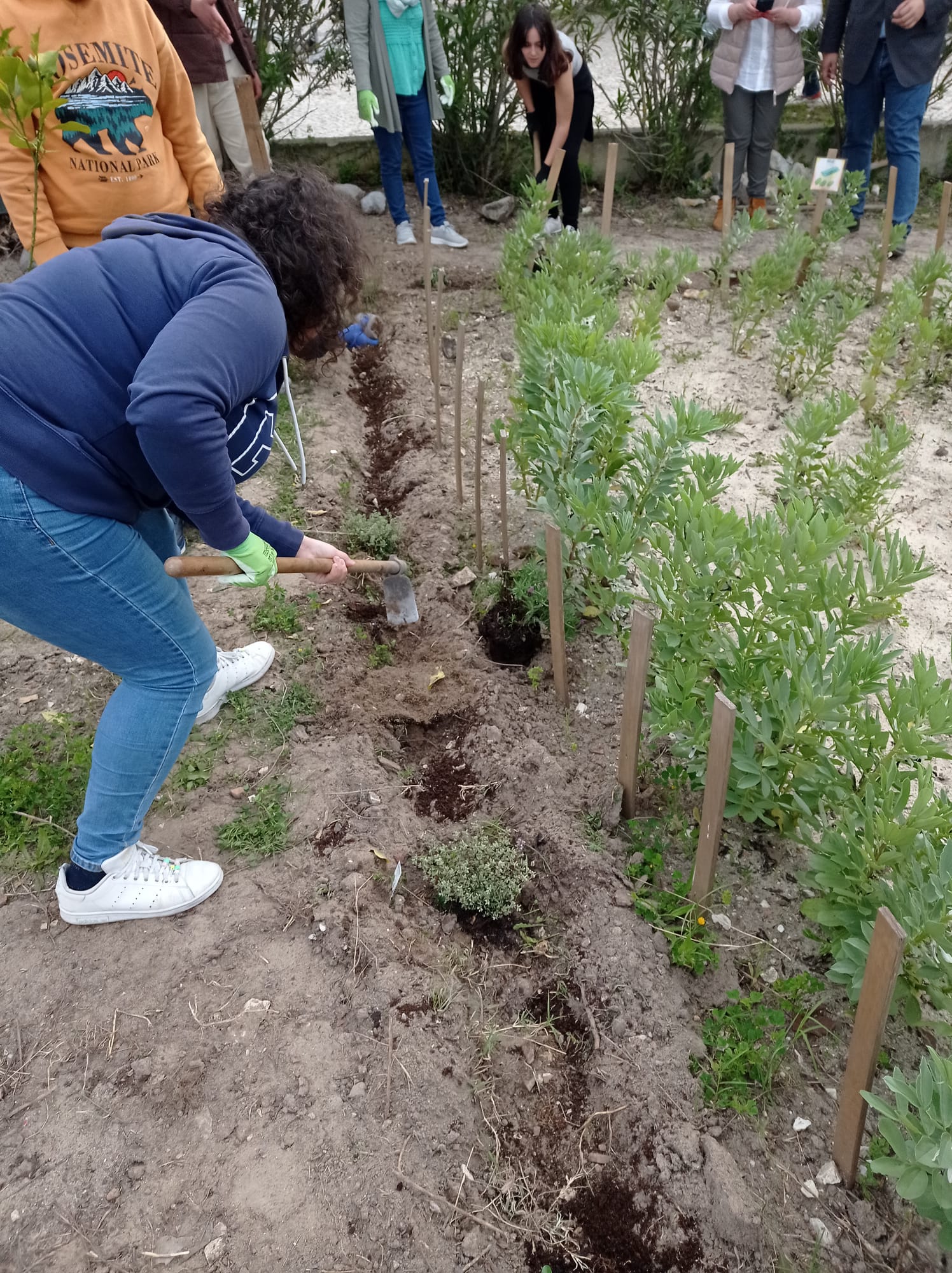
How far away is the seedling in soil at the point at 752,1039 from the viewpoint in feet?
5.70

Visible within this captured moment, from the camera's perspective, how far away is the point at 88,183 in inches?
99.3

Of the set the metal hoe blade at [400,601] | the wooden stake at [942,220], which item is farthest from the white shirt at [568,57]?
the metal hoe blade at [400,601]

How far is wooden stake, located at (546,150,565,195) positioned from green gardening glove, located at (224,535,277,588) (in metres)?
3.33

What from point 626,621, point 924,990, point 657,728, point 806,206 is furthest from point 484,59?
point 924,990

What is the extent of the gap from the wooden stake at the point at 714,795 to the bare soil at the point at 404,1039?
0.59 feet

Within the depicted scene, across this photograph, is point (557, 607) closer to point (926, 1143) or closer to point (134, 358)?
point (134, 358)

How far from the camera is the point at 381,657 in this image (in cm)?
291

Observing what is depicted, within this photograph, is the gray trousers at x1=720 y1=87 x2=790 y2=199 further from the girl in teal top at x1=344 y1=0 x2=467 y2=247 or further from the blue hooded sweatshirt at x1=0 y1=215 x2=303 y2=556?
the blue hooded sweatshirt at x1=0 y1=215 x2=303 y2=556

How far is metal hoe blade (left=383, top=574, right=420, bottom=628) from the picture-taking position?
2.97 meters

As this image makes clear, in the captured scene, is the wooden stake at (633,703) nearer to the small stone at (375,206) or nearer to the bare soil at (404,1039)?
the bare soil at (404,1039)

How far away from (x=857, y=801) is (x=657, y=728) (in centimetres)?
44

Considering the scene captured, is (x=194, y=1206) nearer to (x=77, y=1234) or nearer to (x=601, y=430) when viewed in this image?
(x=77, y=1234)

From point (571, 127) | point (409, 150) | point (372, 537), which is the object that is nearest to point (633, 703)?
point (372, 537)

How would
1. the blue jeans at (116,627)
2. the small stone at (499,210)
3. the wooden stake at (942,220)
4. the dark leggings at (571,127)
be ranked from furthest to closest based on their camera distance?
the small stone at (499,210) → the dark leggings at (571,127) → the wooden stake at (942,220) → the blue jeans at (116,627)
